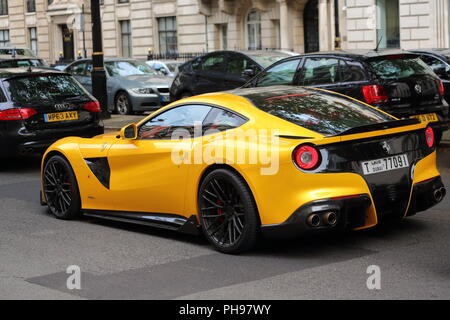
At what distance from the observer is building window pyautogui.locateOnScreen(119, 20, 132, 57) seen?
150 feet

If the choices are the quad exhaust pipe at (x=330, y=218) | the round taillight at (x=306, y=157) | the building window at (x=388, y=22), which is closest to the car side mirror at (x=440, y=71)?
the round taillight at (x=306, y=157)

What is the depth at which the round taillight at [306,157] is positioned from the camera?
261 inches

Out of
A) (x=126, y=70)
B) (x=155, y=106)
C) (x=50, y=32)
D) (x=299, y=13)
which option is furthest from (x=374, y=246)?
(x=50, y=32)

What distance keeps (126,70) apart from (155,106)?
1.88m

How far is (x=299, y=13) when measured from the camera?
37.0m

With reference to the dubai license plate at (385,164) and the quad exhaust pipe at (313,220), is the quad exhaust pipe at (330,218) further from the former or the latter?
the dubai license plate at (385,164)

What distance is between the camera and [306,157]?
6648mm

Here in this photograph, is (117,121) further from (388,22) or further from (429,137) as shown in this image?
(388,22)

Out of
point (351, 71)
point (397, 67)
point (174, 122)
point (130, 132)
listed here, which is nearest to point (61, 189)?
point (130, 132)

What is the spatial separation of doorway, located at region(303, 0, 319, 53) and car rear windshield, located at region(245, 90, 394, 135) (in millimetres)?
29604

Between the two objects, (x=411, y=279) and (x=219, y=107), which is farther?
(x=219, y=107)

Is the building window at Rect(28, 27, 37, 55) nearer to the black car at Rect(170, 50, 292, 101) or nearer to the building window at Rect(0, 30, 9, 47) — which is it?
the building window at Rect(0, 30, 9, 47)

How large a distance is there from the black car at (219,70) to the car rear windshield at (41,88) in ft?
16.3
